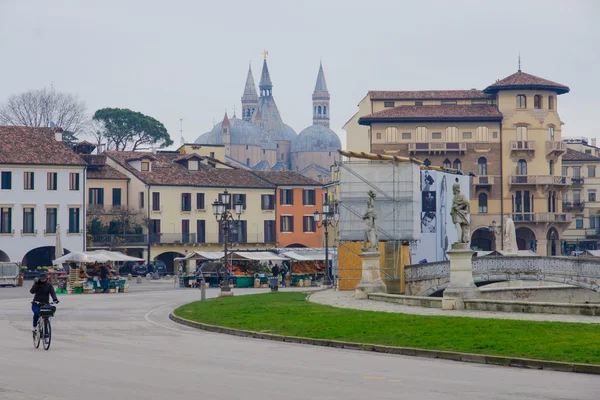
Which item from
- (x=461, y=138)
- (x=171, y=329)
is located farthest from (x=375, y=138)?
(x=171, y=329)

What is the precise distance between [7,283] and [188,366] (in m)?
51.1

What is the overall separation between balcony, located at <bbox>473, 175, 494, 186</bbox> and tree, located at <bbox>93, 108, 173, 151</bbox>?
41906mm

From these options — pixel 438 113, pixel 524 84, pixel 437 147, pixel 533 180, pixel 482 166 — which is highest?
pixel 524 84

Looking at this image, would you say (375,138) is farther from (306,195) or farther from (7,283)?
(7,283)

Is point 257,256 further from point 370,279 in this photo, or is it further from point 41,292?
point 41,292

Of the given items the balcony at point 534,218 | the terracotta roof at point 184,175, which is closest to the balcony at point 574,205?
the balcony at point 534,218

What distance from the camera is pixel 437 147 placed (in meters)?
107

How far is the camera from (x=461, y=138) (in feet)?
357

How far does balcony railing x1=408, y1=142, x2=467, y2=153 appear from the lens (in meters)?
108

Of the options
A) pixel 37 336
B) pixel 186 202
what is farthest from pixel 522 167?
pixel 37 336

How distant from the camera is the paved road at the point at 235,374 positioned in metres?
16.6

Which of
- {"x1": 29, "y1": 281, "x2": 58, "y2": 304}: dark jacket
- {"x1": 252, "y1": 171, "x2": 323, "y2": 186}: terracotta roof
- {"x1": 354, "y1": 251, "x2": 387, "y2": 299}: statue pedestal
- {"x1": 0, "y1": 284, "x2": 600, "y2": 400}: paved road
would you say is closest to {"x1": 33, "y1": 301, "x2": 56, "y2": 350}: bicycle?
{"x1": 0, "y1": 284, "x2": 600, "y2": 400}: paved road

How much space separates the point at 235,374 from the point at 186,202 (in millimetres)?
79935

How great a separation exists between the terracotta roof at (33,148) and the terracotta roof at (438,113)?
3175cm
